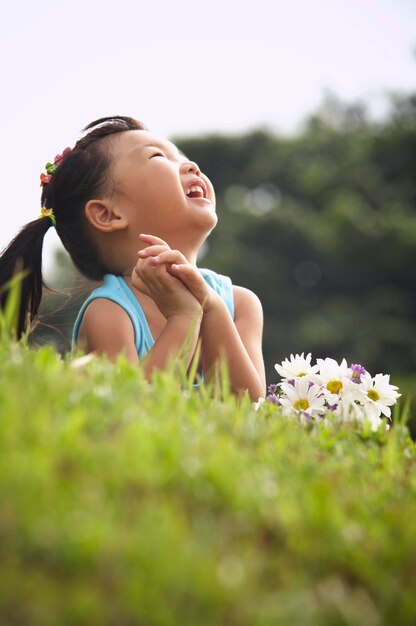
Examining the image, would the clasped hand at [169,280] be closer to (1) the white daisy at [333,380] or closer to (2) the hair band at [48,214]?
(1) the white daisy at [333,380]

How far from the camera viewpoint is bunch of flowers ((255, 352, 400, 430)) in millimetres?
3197

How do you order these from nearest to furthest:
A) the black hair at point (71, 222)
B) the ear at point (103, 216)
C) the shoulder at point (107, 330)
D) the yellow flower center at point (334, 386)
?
the yellow flower center at point (334, 386) < the shoulder at point (107, 330) < the ear at point (103, 216) < the black hair at point (71, 222)

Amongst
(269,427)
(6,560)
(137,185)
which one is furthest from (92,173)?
(6,560)

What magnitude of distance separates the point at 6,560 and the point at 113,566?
0.15 meters

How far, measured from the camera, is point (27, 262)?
3980 mm

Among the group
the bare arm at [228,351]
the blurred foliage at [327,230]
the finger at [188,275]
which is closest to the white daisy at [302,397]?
the bare arm at [228,351]

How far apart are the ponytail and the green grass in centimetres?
209

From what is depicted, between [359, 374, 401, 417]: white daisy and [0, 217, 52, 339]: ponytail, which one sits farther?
[0, 217, 52, 339]: ponytail

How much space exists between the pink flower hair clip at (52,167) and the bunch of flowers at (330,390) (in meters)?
1.70

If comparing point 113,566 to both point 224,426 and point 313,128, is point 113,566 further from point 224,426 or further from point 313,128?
point 313,128

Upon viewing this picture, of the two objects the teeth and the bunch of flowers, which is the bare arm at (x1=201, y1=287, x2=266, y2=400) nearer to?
the bunch of flowers

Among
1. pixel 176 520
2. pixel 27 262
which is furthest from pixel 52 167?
pixel 176 520

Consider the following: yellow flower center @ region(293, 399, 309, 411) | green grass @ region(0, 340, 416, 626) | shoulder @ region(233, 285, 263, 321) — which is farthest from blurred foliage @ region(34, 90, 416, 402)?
green grass @ region(0, 340, 416, 626)

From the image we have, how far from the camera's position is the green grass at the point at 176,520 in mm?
1094
